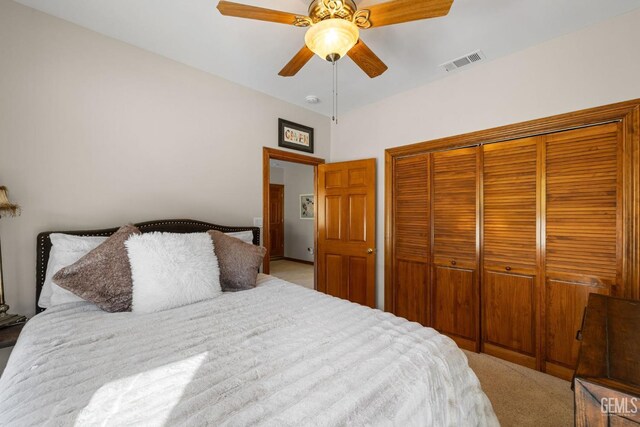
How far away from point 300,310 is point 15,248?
1904 mm

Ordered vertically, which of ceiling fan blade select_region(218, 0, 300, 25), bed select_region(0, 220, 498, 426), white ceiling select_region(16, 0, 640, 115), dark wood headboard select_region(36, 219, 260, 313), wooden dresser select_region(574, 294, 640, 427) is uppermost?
white ceiling select_region(16, 0, 640, 115)

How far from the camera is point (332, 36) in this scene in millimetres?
1439

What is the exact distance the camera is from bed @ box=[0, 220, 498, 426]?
76cm

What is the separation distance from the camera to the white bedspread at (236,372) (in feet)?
2.48

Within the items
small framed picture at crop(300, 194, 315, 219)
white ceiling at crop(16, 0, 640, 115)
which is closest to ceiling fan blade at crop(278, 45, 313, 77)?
white ceiling at crop(16, 0, 640, 115)

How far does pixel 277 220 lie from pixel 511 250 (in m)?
5.77

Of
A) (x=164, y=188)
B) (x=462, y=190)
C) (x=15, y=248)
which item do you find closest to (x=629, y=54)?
(x=462, y=190)

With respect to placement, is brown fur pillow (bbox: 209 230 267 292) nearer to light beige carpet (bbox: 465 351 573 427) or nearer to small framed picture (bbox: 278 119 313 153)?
small framed picture (bbox: 278 119 313 153)

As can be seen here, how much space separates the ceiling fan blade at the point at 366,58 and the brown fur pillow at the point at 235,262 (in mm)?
1594

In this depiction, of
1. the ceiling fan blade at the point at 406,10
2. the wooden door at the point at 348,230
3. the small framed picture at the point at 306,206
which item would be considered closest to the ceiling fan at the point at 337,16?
the ceiling fan blade at the point at 406,10

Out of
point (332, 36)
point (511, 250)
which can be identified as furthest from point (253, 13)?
point (511, 250)

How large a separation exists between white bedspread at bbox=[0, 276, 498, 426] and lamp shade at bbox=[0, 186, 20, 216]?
2.29 feet

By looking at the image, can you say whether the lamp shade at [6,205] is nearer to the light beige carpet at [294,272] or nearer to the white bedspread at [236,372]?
the white bedspread at [236,372]

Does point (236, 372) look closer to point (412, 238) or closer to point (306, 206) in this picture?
point (412, 238)
